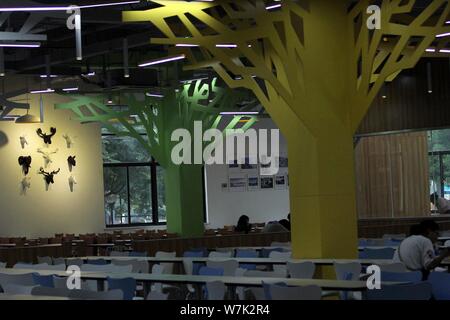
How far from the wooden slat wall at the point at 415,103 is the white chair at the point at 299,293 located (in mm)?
16104

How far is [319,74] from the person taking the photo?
12.0 m

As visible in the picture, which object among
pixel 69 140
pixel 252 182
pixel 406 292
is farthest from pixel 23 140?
pixel 406 292

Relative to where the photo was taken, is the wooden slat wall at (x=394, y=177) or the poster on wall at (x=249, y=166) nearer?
the wooden slat wall at (x=394, y=177)

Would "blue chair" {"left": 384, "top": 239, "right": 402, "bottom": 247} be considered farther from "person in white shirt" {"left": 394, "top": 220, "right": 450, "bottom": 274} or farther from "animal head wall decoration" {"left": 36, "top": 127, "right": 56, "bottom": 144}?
"animal head wall decoration" {"left": 36, "top": 127, "right": 56, "bottom": 144}

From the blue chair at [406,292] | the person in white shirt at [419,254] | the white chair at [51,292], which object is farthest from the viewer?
the person in white shirt at [419,254]

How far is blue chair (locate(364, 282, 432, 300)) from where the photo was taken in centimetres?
750

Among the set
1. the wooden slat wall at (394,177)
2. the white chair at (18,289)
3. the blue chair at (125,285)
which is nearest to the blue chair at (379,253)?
the blue chair at (125,285)

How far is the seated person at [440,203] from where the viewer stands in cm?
2697

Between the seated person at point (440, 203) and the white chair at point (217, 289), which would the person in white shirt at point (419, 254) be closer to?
the white chair at point (217, 289)

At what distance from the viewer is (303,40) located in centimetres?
1236

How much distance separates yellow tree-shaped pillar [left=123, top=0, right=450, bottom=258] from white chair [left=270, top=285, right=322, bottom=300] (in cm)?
433
